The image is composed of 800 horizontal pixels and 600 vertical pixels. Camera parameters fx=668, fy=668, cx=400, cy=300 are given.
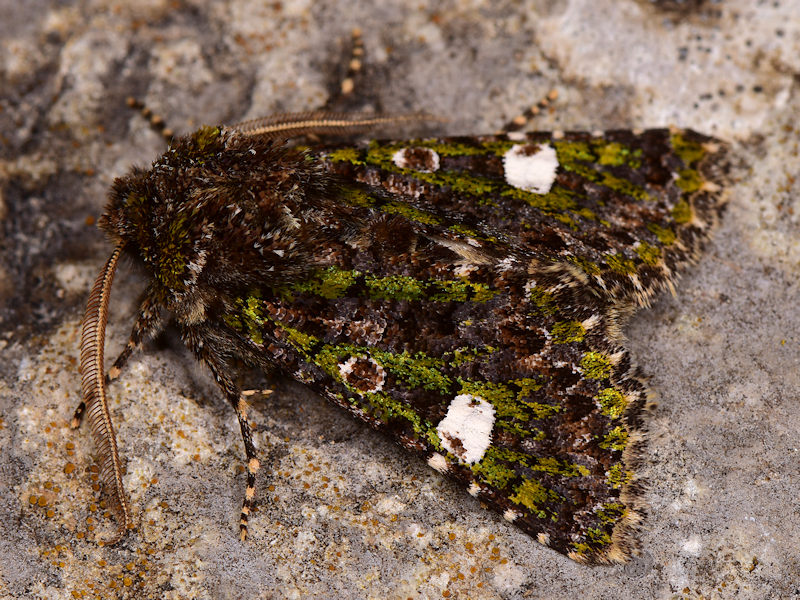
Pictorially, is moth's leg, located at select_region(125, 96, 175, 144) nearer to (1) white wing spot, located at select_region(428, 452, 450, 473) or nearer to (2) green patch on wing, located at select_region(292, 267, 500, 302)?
(2) green patch on wing, located at select_region(292, 267, 500, 302)

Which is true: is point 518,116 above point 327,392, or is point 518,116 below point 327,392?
above

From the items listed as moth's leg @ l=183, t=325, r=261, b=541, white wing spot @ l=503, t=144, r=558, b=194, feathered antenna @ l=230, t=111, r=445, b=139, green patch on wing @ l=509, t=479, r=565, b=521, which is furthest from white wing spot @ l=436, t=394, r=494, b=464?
feathered antenna @ l=230, t=111, r=445, b=139

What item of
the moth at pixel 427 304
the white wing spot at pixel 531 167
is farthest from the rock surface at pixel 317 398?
the white wing spot at pixel 531 167

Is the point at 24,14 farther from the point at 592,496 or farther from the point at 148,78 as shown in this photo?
the point at 592,496

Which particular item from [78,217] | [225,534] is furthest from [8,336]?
[225,534]

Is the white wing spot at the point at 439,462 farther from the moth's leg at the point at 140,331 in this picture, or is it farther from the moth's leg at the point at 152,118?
the moth's leg at the point at 152,118

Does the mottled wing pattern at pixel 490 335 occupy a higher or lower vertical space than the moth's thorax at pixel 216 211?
lower

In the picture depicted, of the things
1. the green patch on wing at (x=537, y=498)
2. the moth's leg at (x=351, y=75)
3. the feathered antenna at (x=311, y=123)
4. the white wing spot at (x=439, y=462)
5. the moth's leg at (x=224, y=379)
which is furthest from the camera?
the moth's leg at (x=351, y=75)
